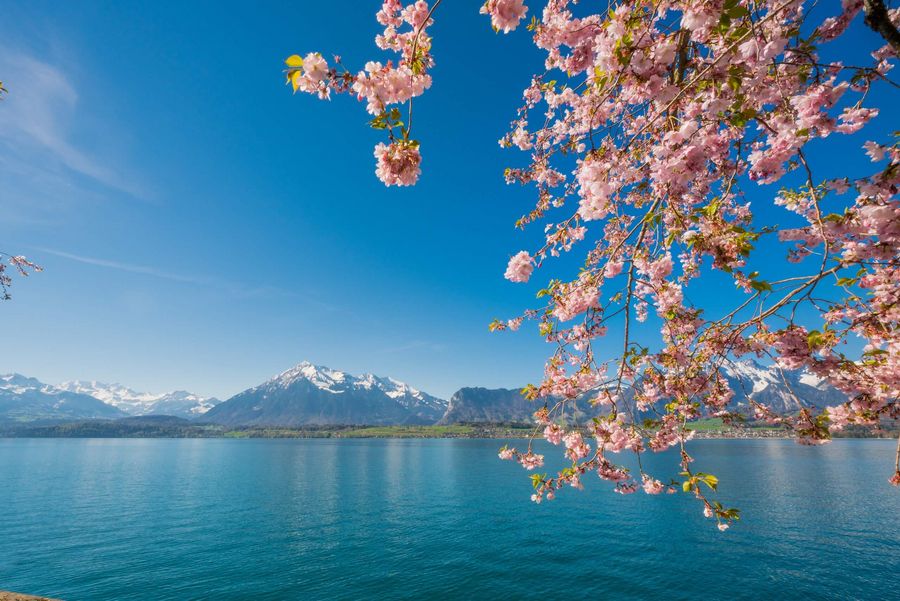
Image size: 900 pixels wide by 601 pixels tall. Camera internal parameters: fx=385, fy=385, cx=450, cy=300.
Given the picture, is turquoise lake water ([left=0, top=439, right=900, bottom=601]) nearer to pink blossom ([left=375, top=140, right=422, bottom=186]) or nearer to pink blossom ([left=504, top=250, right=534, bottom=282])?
pink blossom ([left=504, top=250, right=534, bottom=282])

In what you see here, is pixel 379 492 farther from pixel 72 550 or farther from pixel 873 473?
pixel 873 473

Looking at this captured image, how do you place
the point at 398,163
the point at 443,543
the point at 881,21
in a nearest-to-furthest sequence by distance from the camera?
the point at 881,21 → the point at 398,163 → the point at 443,543

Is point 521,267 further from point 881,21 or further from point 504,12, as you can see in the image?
point 881,21

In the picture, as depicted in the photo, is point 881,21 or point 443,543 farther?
point 443,543

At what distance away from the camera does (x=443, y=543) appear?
3788cm

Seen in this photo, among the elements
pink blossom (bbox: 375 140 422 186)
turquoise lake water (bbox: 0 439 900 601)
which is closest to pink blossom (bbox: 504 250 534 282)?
pink blossom (bbox: 375 140 422 186)

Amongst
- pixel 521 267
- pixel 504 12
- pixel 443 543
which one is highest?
pixel 504 12

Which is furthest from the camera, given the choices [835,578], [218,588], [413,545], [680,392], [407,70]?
[413,545]

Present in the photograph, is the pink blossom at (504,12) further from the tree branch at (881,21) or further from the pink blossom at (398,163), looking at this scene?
the tree branch at (881,21)

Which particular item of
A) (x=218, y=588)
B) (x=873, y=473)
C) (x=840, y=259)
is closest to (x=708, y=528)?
(x=218, y=588)

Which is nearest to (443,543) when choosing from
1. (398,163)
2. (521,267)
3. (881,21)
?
(521,267)

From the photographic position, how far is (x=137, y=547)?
3619 centimetres

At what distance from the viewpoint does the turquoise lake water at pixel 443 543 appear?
1094 inches

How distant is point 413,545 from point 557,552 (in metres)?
13.6
